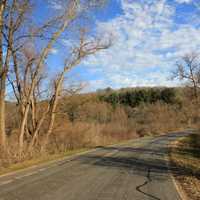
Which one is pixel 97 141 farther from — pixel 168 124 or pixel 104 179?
pixel 168 124

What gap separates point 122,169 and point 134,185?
361 centimetres

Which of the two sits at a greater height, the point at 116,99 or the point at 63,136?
the point at 116,99

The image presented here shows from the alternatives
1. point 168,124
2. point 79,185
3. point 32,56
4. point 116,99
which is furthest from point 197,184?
point 116,99

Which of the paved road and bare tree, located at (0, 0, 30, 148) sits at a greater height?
bare tree, located at (0, 0, 30, 148)

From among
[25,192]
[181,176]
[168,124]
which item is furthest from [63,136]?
[168,124]

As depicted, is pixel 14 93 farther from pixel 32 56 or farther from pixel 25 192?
pixel 25 192

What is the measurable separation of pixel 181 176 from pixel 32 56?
50.6 ft

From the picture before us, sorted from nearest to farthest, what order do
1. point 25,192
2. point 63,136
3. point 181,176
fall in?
1. point 25,192
2. point 181,176
3. point 63,136

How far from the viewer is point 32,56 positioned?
22656mm

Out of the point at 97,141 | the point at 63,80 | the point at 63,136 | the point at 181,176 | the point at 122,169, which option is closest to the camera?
the point at 181,176

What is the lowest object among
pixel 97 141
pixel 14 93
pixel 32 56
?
pixel 97 141

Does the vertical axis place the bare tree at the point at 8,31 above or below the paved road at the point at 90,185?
above

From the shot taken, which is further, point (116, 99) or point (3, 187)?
point (116, 99)

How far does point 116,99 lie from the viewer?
10819 centimetres
